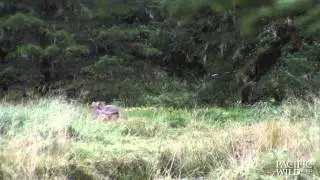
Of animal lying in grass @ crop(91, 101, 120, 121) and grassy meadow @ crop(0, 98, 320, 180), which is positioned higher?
grassy meadow @ crop(0, 98, 320, 180)

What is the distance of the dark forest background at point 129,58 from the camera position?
50.4 feet

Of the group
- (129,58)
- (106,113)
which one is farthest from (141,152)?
(129,58)

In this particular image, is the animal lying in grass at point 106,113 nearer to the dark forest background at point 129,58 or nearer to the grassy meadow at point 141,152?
the grassy meadow at point 141,152

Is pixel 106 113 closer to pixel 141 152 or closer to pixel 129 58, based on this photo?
pixel 141 152

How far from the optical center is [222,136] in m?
6.81

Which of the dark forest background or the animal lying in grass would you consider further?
the dark forest background

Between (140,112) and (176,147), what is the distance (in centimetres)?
563

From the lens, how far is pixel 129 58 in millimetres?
19312

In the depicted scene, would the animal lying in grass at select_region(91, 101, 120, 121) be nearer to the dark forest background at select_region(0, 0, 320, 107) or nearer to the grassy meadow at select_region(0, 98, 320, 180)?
the grassy meadow at select_region(0, 98, 320, 180)

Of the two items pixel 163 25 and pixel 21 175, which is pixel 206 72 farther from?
pixel 21 175

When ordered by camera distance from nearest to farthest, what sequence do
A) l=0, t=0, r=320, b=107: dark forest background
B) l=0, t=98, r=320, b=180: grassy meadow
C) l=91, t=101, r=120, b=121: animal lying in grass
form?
1. l=0, t=98, r=320, b=180: grassy meadow
2. l=91, t=101, r=120, b=121: animal lying in grass
3. l=0, t=0, r=320, b=107: dark forest background

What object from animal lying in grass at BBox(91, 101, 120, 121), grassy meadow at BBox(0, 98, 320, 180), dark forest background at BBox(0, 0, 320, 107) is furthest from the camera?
dark forest background at BBox(0, 0, 320, 107)

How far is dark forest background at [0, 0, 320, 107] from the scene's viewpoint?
1536cm

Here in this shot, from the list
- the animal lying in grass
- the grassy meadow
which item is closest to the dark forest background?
the animal lying in grass
